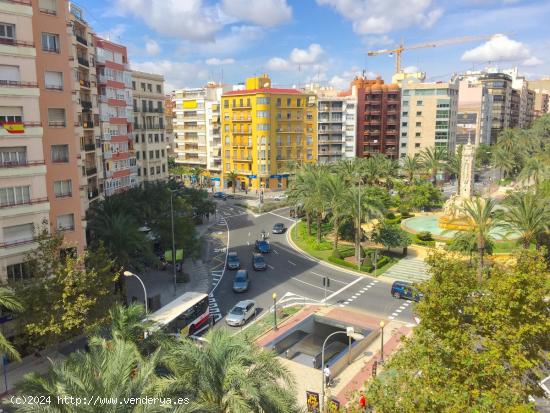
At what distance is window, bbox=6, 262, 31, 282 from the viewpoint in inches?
1246

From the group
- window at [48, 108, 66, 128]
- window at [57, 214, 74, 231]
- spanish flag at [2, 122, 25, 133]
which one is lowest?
window at [57, 214, 74, 231]

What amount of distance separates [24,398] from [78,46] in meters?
40.9

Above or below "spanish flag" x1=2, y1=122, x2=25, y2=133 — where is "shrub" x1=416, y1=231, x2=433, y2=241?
below

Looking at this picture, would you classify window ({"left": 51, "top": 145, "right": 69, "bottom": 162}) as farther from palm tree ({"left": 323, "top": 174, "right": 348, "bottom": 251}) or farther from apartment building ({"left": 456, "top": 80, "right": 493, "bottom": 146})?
apartment building ({"left": 456, "top": 80, "right": 493, "bottom": 146})

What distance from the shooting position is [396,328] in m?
37.1

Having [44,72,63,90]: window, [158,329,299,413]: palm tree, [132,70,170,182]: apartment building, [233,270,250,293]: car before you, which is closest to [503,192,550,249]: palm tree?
[233,270,250,293]: car

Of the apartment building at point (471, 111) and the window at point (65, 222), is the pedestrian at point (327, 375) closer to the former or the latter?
the window at point (65, 222)

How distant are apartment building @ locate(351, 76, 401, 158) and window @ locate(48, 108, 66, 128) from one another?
100223 mm

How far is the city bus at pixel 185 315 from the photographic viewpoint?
33312 millimetres

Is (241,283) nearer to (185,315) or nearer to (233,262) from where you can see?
(233,262)

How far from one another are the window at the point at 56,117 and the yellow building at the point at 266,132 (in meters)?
70.5

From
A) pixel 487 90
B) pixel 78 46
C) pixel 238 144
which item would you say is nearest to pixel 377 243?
pixel 78 46

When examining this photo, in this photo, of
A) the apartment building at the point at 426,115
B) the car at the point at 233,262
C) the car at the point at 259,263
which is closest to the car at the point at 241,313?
the car at the point at 259,263

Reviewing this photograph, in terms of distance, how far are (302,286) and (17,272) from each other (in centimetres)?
2568
